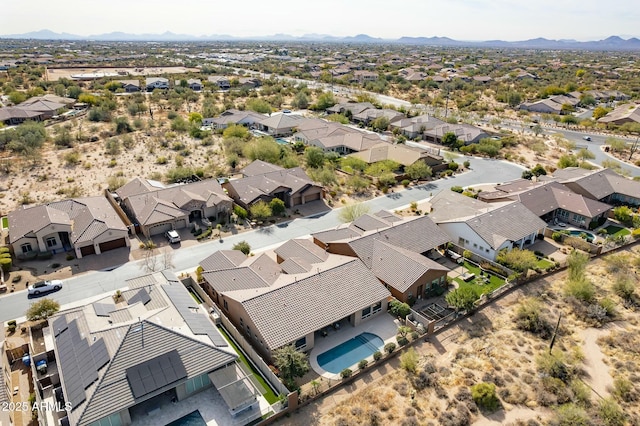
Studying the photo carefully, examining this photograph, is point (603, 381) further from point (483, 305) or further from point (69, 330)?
point (69, 330)

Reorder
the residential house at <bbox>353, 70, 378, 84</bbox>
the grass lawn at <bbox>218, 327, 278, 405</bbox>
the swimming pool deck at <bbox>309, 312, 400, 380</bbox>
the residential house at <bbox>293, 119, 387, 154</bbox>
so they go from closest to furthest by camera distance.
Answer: the grass lawn at <bbox>218, 327, 278, 405</bbox>, the swimming pool deck at <bbox>309, 312, 400, 380</bbox>, the residential house at <bbox>293, 119, 387, 154</bbox>, the residential house at <bbox>353, 70, 378, 84</bbox>

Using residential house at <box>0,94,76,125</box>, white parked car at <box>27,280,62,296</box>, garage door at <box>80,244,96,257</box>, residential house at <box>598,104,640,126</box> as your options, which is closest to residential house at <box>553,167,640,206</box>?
residential house at <box>598,104,640,126</box>

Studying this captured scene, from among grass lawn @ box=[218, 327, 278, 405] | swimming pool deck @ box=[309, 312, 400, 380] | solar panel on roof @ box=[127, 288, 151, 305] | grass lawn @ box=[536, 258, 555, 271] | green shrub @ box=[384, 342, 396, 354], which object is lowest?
grass lawn @ box=[218, 327, 278, 405]

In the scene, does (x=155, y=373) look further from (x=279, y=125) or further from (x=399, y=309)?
(x=279, y=125)

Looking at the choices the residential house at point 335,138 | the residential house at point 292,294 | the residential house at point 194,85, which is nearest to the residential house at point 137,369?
the residential house at point 292,294

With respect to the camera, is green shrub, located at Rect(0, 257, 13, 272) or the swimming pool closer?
green shrub, located at Rect(0, 257, 13, 272)

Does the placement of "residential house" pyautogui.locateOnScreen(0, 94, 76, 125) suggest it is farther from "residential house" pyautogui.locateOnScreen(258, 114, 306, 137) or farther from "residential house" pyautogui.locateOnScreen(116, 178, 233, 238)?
"residential house" pyautogui.locateOnScreen(116, 178, 233, 238)

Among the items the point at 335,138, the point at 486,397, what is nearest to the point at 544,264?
the point at 486,397
